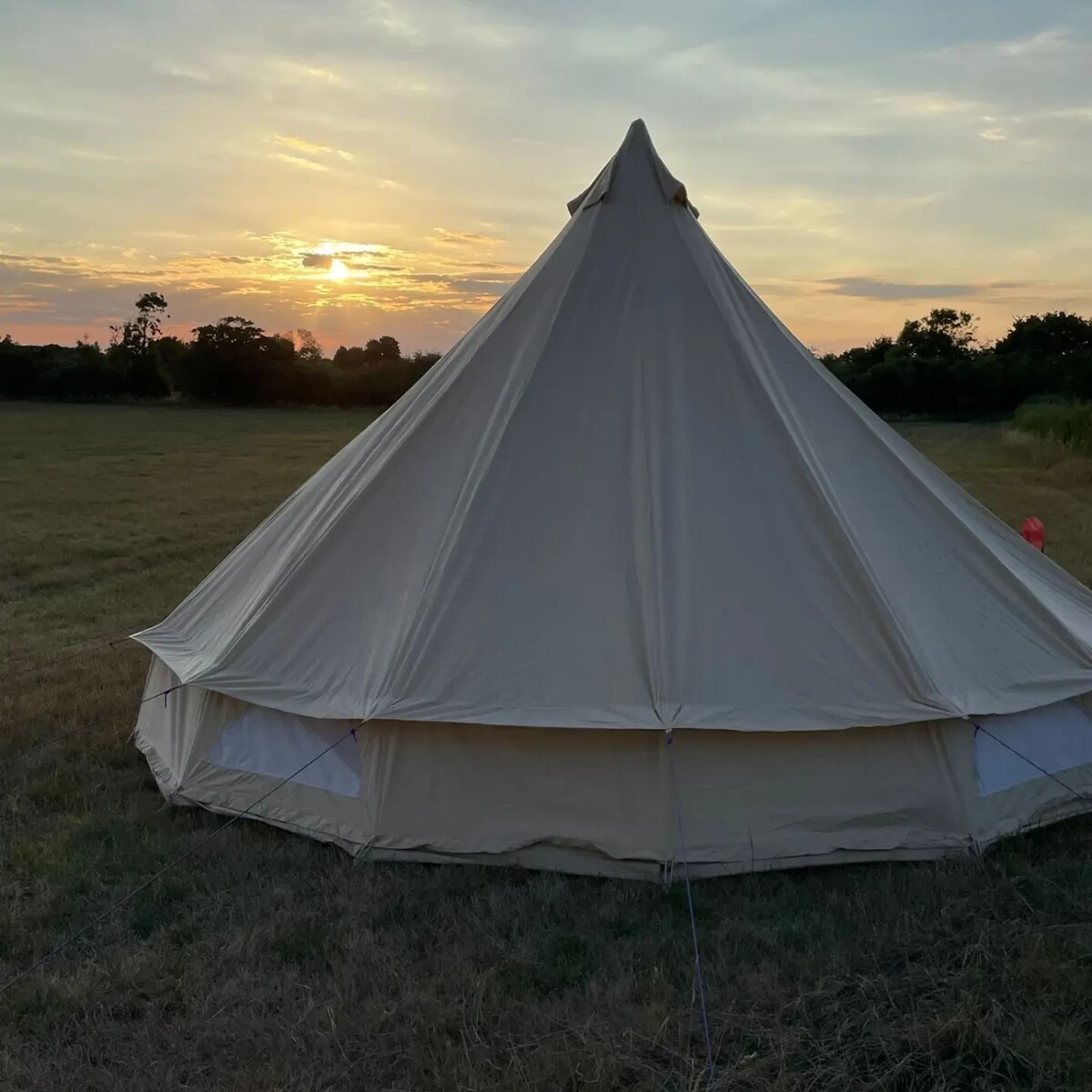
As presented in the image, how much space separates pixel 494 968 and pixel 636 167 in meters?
3.97

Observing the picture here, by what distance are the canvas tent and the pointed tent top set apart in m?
0.02

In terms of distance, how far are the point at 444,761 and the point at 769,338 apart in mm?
2721

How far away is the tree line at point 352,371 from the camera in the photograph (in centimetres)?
4416

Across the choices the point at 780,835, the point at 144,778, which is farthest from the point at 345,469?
the point at 780,835

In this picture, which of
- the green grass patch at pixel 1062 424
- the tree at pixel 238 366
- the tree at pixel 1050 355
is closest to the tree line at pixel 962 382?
the tree at pixel 1050 355

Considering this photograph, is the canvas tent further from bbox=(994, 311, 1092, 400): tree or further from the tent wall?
bbox=(994, 311, 1092, 400): tree

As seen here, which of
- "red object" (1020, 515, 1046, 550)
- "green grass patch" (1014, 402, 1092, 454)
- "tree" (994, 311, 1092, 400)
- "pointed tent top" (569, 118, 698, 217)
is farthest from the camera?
"tree" (994, 311, 1092, 400)

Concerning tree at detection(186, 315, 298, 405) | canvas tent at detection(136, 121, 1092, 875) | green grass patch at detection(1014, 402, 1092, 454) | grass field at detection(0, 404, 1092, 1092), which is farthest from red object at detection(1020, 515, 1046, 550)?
tree at detection(186, 315, 298, 405)

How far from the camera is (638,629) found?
4285mm

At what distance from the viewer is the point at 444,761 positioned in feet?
14.1

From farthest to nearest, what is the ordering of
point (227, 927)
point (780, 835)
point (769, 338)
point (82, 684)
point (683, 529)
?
1. point (82, 684)
2. point (769, 338)
3. point (683, 529)
4. point (780, 835)
5. point (227, 927)

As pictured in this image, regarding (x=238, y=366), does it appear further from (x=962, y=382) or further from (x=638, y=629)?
(x=638, y=629)

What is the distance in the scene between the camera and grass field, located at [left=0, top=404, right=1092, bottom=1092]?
10.1 feet

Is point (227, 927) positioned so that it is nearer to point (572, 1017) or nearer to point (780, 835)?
point (572, 1017)
